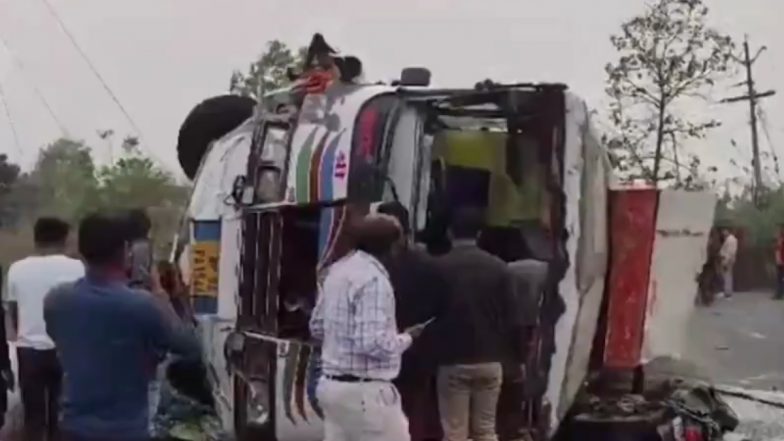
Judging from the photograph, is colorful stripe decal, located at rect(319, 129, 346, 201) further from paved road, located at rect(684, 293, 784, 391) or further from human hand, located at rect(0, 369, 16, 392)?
paved road, located at rect(684, 293, 784, 391)

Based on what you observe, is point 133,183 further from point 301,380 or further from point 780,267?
point 301,380

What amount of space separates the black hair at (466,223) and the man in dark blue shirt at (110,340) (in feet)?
8.50

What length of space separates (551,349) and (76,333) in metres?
2.86

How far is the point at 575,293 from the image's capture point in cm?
782

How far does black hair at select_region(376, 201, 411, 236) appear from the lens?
756 centimetres

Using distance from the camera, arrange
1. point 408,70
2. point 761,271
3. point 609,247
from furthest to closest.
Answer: point 761,271, point 408,70, point 609,247

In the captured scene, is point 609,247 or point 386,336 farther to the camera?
point 609,247

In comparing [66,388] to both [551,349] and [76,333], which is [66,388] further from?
[551,349]

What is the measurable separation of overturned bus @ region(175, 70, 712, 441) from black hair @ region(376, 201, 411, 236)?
0.20ft

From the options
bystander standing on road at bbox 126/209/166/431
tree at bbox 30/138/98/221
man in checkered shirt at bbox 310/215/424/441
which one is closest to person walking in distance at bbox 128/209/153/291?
bystander standing on road at bbox 126/209/166/431

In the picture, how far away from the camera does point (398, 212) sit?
7.71 metres

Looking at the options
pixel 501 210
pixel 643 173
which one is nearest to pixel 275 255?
pixel 501 210

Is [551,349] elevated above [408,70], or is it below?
below

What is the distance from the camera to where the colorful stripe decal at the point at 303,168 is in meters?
8.19
